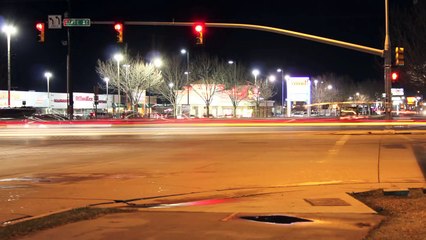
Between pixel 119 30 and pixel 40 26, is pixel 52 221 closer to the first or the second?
pixel 119 30

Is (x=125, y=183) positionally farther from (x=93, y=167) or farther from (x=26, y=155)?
(x=26, y=155)

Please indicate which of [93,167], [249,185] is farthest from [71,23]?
[249,185]

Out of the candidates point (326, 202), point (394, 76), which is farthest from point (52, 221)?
point (394, 76)

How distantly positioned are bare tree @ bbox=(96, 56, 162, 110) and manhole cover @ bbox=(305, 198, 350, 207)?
63557 millimetres

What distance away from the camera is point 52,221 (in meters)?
8.62

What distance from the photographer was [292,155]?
2016 cm

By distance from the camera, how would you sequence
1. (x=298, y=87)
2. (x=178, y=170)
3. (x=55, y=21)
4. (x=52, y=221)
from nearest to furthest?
1. (x=52, y=221)
2. (x=178, y=170)
3. (x=55, y=21)
4. (x=298, y=87)

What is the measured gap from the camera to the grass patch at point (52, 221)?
7.85 m

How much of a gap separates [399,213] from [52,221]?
18.2ft

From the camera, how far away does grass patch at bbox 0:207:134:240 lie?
309 inches

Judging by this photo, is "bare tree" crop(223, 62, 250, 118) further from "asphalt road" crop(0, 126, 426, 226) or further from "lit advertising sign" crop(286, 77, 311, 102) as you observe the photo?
"asphalt road" crop(0, 126, 426, 226)

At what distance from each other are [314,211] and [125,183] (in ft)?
18.7

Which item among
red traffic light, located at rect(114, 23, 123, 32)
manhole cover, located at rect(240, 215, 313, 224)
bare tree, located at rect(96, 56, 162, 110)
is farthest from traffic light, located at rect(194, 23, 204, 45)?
bare tree, located at rect(96, 56, 162, 110)

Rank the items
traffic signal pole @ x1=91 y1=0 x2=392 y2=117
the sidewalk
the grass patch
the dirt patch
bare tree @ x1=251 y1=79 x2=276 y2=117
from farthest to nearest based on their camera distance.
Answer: bare tree @ x1=251 y1=79 x2=276 y2=117 < traffic signal pole @ x1=91 y1=0 x2=392 y2=117 < the grass patch < the sidewalk < the dirt patch
